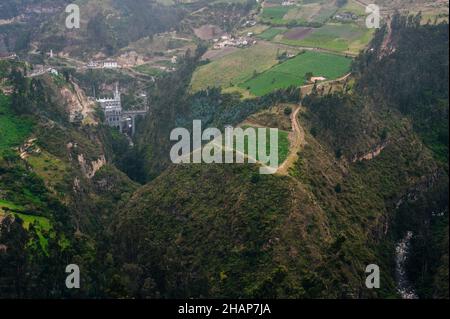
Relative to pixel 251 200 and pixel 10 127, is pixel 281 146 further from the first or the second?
pixel 10 127

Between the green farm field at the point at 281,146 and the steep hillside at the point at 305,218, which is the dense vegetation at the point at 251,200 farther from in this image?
the green farm field at the point at 281,146

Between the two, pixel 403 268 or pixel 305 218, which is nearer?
pixel 305 218

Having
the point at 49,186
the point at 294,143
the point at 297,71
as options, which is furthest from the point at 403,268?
the point at 297,71

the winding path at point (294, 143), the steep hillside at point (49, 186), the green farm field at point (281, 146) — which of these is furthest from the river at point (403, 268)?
the steep hillside at point (49, 186)

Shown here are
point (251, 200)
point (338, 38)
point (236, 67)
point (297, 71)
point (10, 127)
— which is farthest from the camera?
point (236, 67)

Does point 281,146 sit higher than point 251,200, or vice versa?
point 281,146

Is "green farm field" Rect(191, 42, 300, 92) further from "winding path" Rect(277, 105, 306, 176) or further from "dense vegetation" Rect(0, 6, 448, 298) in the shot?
"winding path" Rect(277, 105, 306, 176)

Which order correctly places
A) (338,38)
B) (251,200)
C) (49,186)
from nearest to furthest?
(251,200)
(49,186)
(338,38)
